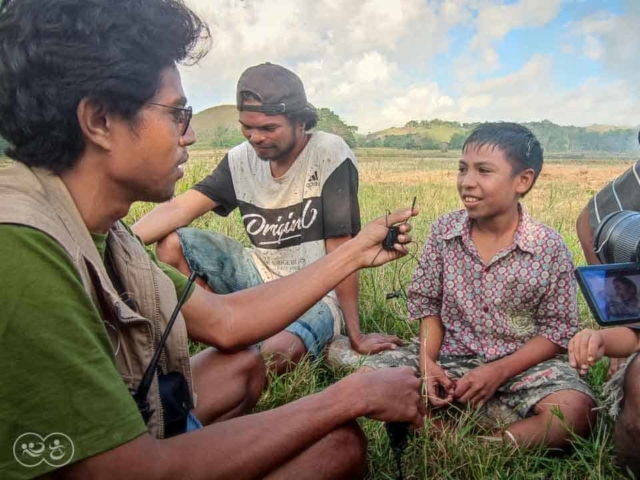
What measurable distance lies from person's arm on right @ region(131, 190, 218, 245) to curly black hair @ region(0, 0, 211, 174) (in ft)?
6.69

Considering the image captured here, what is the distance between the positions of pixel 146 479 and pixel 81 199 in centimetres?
75

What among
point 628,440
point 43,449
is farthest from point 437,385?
point 43,449

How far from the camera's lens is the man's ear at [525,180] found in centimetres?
281

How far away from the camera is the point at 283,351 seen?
125 inches

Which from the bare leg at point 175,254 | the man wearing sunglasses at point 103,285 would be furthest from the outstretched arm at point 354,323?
the man wearing sunglasses at point 103,285

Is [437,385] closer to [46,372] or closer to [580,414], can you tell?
[580,414]

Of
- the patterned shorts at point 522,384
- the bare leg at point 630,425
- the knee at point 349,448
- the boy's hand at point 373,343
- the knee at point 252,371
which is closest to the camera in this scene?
the knee at point 349,448

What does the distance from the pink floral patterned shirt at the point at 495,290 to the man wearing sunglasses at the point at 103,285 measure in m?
1.08

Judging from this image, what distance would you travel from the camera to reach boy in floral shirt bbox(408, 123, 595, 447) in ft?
8.70

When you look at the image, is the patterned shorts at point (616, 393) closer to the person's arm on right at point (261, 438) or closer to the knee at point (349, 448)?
the person's arm on right at point (261, 438)

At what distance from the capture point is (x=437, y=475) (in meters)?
2.22

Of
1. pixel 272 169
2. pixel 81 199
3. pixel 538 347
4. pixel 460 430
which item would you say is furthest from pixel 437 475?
pixel 272 169

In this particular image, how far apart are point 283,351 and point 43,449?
1969 millimetres

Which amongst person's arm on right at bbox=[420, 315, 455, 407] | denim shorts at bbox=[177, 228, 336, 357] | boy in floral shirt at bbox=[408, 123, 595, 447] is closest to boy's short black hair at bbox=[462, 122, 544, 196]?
boy in floral shirt at bbox=[408, 123, 595, 447]
